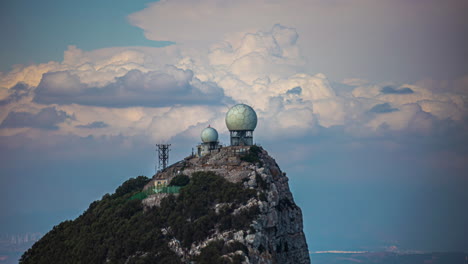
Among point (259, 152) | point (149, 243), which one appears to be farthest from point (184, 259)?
point (259, 152)

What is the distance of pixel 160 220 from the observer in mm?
132500

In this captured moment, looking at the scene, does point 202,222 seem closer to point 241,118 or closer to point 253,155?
point 253,155

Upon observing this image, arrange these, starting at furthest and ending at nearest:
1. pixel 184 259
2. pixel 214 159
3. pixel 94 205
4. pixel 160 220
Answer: pixel 94 205 → pixel 214 159 → pixel 160 220 → pixel 184 259

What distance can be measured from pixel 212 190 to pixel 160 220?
1292 cm

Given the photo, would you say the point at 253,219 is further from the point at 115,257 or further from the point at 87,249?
the point at 87,249

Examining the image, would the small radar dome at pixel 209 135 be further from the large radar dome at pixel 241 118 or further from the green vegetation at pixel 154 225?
the green vegetation at pixel 154 225

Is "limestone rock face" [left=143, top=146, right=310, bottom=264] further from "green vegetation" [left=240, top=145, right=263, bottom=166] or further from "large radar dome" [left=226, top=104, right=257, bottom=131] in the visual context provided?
"large radar dome" [left=226, top=104, right=257, bottom=131]

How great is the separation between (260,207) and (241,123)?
34.4m

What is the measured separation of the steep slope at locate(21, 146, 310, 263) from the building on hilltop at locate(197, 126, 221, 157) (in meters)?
5.33

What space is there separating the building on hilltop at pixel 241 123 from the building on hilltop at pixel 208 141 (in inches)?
237

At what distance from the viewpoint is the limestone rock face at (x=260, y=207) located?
394 ft

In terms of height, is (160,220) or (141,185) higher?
(141,185)

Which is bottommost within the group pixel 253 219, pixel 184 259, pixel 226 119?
pixel 184 259

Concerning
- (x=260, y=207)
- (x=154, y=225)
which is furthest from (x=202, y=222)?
(x=154, y=225)
